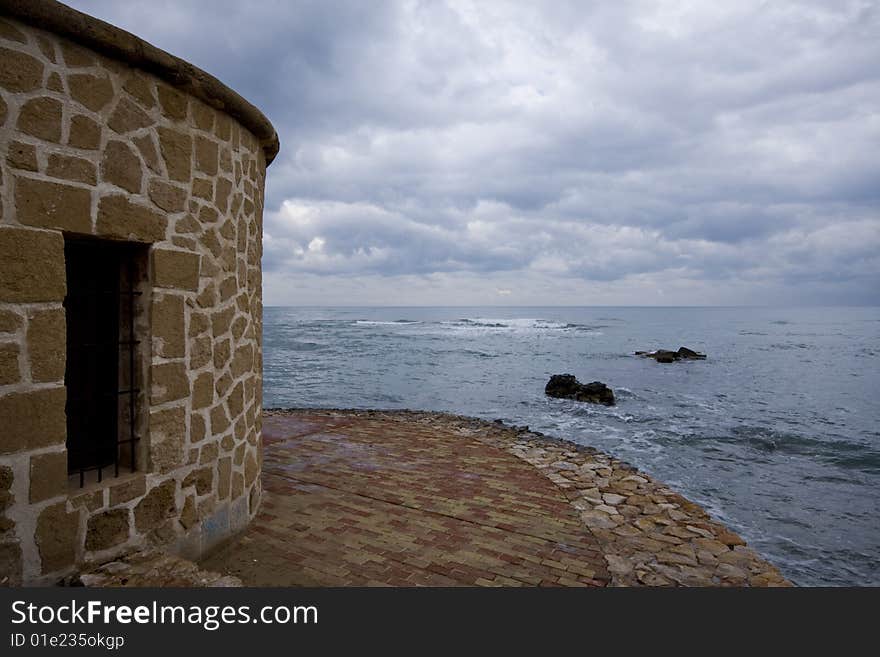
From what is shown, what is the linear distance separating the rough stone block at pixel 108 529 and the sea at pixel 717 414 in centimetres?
722

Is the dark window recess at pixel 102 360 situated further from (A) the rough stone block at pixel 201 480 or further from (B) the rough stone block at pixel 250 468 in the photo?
(B) the rough stone block at pixel 250 468

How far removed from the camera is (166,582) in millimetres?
3012

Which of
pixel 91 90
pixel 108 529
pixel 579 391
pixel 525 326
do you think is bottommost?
Answer: pixel 579 391

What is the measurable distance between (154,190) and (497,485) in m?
4.91

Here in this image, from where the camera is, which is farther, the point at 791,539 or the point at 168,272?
the point at 791,539

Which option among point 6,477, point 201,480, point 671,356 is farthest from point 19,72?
point 671,356

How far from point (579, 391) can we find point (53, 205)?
17632 millimetres

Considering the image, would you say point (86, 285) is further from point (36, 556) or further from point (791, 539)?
point (791, 539)

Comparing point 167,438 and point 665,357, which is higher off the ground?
point 167,438

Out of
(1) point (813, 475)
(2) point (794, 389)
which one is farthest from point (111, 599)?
(2) point (794, 389)

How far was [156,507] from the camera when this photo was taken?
138 inches

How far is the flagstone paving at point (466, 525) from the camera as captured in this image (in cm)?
400

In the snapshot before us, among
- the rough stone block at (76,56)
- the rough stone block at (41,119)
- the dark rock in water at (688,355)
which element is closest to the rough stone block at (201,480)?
the rough stone block at (41,119)

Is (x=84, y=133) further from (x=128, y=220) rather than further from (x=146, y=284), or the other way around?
(x=146, y=284)
